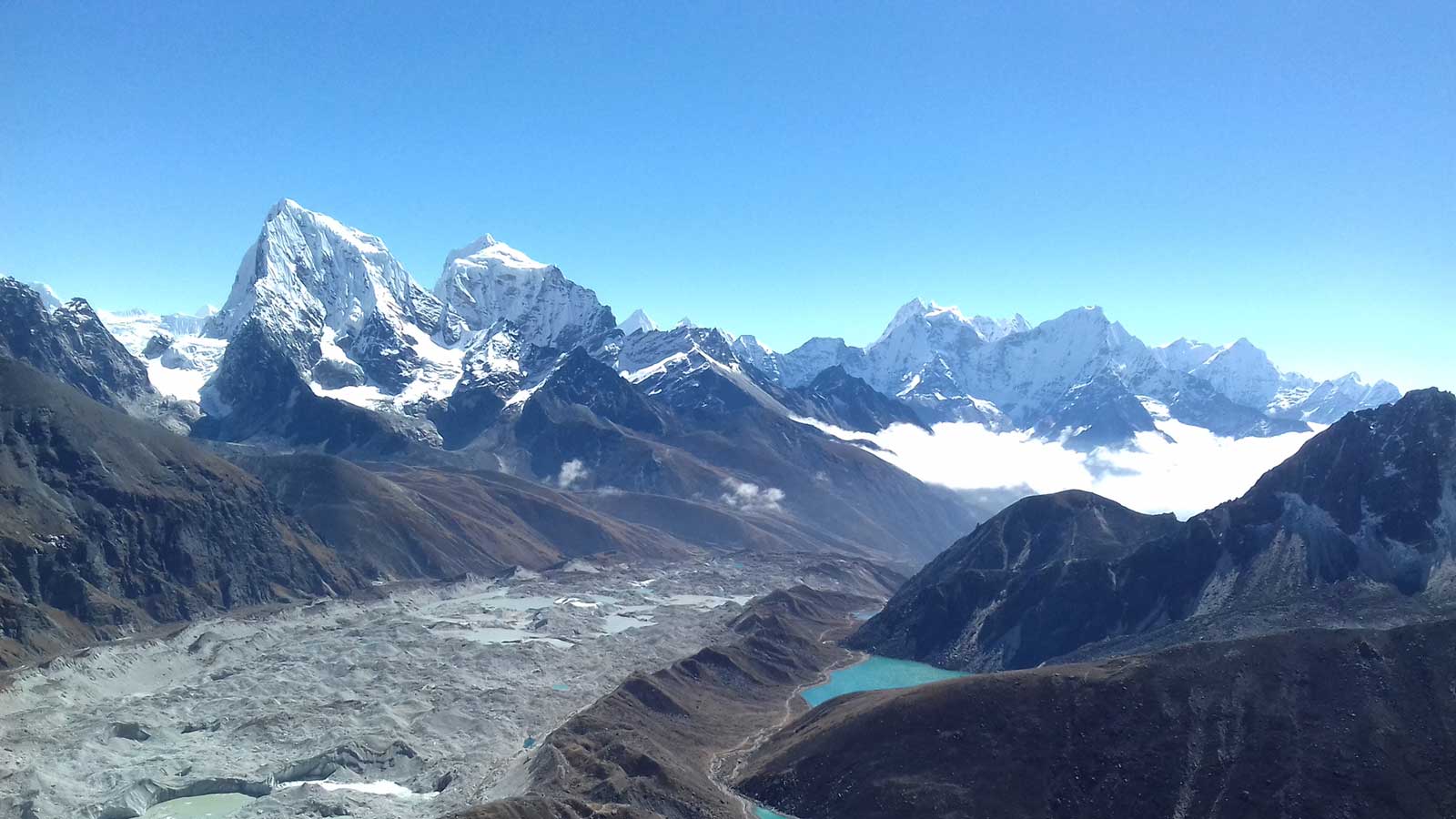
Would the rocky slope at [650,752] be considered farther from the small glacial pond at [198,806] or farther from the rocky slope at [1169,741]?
the small glacial pond at [198,806]

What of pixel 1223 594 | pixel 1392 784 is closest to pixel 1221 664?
pixel 1392 784

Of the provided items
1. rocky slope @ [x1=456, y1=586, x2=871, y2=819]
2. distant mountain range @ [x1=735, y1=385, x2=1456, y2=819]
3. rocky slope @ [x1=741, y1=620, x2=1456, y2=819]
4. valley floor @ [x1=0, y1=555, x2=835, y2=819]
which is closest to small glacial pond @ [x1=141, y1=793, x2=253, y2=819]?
valley floor @ [x1=0, y1=555, x2=835, y2=819]

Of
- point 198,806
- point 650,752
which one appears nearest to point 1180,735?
point 650,752

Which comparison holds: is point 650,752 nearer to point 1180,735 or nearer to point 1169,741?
point 1169,741

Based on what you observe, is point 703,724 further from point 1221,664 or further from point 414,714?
point 1221,664

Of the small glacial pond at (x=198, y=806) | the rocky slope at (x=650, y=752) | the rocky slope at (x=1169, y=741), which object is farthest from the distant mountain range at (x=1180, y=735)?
the small glacial pond at (x=198, y=806)

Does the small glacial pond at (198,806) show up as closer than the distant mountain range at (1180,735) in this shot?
No
